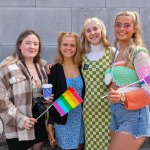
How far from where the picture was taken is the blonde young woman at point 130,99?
2.84 m

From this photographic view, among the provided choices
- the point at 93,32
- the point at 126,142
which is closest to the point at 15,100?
the point at 93,32

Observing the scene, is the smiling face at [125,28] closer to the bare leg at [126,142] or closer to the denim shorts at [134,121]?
the denim shorts at [134,121]

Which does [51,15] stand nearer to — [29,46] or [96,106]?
[29,46]

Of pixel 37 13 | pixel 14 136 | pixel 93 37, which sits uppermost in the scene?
pixel 37 13

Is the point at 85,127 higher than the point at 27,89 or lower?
lower

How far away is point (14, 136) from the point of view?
363 centimetres

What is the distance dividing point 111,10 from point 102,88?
172cm

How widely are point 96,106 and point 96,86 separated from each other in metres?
0.24

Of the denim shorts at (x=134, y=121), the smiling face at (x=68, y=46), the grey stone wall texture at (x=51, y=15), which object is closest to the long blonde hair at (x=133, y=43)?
the denim shorts at (x=134, y=121)

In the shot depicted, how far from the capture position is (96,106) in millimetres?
3688

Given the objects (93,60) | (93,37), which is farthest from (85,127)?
(93,37)

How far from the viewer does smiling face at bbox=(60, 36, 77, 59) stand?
3.79 m

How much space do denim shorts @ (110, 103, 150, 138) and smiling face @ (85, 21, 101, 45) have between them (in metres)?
1.00

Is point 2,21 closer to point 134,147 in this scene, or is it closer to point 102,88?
point 102,88
